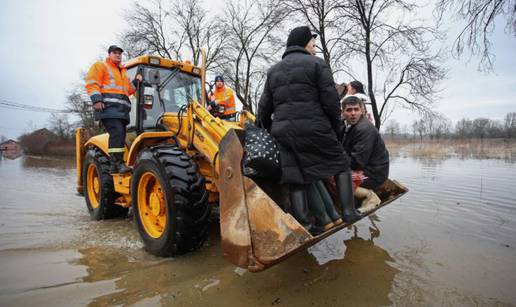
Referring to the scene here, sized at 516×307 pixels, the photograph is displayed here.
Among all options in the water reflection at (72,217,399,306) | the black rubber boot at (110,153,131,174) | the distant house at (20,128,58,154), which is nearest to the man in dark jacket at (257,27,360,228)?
the water reflection at (72,217,399,306)

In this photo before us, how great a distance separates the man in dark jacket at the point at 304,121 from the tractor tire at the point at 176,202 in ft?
3.21

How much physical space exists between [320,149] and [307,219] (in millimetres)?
621

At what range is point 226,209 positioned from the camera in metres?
2.46

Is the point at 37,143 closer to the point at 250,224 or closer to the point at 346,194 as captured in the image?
the point at 250,224

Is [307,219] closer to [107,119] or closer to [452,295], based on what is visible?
[452,295]

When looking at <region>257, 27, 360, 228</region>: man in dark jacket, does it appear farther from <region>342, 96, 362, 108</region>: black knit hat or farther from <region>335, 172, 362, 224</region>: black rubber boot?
<region>342, 96, 362, 108</region>: black knit hat

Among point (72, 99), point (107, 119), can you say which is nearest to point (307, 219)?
point (107, 119)

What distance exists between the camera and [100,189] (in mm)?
4844

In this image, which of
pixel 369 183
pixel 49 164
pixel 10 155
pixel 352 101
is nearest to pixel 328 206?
pixel 369 183

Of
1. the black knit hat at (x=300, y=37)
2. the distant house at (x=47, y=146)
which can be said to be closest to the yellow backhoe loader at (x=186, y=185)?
the black knit hat at (x=300, y=37)

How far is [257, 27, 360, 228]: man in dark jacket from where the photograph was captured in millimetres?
2607

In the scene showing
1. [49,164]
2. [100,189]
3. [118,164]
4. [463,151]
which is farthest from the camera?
[463,151]

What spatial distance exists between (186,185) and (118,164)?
1.92m

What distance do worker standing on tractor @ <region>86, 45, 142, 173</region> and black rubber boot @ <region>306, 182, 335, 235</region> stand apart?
271cm
